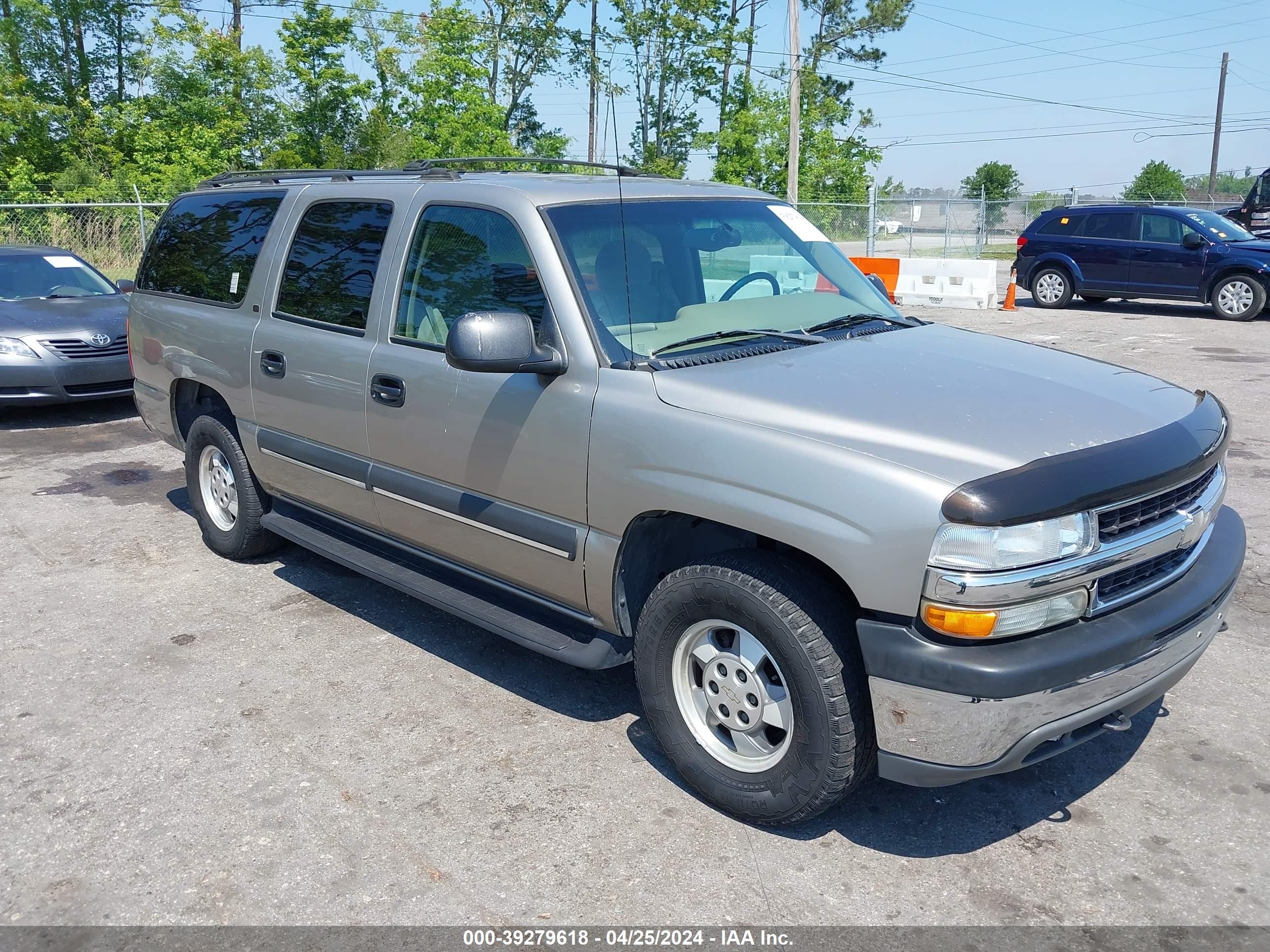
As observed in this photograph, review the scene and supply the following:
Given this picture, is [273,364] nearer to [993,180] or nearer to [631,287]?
[631,287]

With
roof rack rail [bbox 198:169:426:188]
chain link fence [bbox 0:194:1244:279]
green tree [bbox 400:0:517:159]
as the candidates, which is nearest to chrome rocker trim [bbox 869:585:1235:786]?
roof rack rail [bbox 198:169:426:188]

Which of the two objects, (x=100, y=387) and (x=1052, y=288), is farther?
(x=1052, y=288)

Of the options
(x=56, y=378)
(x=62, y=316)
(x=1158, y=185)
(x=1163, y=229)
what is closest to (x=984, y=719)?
(x=56, y=378)

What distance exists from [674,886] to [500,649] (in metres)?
1.86

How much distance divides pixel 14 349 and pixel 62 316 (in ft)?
2.06

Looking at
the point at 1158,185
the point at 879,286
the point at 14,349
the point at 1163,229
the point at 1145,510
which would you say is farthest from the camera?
the point at 1158,185

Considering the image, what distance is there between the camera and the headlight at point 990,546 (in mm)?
2713

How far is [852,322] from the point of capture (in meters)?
4.16

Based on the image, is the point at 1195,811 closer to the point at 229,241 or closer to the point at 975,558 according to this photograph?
the point at 975,558

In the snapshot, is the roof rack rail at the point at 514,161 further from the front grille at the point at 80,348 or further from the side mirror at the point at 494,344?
the front grille at the point at 80,348

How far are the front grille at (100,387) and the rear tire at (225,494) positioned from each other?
4144 millimetres

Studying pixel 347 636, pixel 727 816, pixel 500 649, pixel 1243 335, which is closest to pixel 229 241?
pixel 347 636

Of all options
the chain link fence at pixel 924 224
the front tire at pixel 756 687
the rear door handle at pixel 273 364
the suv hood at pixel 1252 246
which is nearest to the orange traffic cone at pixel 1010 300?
the suv hood at pixel 1252 246

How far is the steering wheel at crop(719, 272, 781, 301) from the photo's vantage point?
4.14 metres
